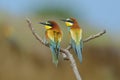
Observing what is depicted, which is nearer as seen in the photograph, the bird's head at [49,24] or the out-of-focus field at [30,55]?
the bird's head at [49,24]

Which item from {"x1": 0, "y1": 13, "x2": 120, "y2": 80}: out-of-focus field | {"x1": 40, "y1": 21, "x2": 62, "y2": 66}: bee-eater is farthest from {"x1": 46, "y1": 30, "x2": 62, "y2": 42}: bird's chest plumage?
{"x1": 0, "y1": 13, "x2": 120, "y2": 80}: out-of-focus field

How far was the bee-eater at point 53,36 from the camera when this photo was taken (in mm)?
1416

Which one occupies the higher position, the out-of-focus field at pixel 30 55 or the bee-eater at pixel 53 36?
the bee-eater at pixel 53 36

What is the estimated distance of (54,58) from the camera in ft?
4.62

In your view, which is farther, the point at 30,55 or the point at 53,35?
the point at 30,55

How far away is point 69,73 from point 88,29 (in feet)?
3.12

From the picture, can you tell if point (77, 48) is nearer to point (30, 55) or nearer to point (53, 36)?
point (53, 36)

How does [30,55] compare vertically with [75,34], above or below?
below

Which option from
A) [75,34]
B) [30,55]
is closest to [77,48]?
[75,34]

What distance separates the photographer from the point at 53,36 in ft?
4.78

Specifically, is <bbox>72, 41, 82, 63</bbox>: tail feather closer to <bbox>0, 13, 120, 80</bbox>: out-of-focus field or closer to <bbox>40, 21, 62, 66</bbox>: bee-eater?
<bbox>40, 21, 62, 66</bbox>: bee-eater

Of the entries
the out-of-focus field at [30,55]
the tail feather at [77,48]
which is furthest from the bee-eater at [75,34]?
the out-of-focus field at [30,55]

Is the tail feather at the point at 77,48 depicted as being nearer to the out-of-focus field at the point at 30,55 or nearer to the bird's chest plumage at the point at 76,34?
the bird's chest plumage at the point at 76,34

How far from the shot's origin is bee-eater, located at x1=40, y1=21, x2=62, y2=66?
1.42m
